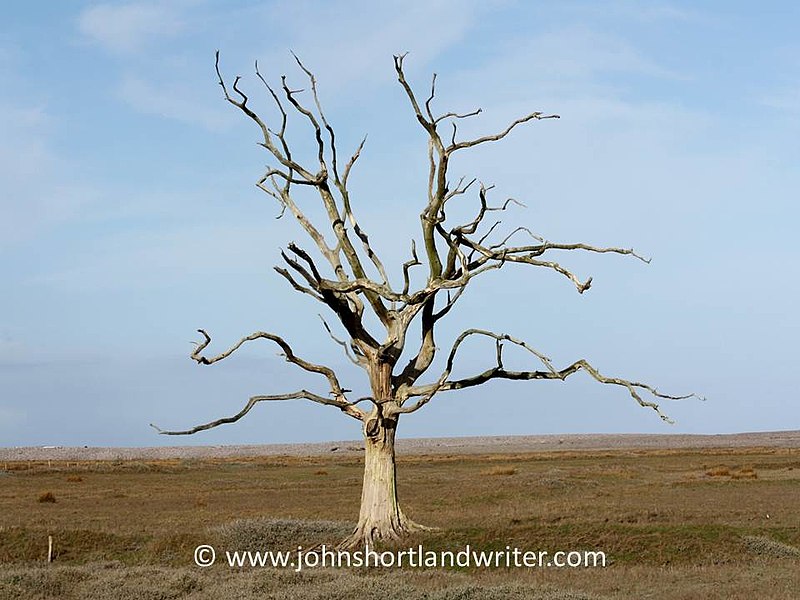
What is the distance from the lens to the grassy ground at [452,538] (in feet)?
54.6

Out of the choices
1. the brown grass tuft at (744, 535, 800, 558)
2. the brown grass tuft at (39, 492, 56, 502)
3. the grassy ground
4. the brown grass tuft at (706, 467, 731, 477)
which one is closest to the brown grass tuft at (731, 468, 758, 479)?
the brown grass tuft at (706, 467, 731, 477)

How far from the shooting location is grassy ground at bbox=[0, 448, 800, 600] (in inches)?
656

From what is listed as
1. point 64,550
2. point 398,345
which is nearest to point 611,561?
point 398,345

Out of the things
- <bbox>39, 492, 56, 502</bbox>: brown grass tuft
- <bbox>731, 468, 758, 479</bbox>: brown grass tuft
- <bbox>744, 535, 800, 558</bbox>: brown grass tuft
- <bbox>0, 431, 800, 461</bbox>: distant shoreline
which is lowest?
<bbox>744, 535, 800, 558</bbox>: brown grass tuft

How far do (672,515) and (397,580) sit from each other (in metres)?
12.1

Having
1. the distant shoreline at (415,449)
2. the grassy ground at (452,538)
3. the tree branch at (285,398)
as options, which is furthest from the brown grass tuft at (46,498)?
the distant shoreline at (415,449)

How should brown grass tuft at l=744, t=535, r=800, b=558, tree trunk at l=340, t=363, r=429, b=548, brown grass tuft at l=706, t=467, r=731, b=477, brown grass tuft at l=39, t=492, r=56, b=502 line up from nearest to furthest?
brown grass tuft at l=744, t=535, r=800, b=558
tree trunk at l=340, t=363, r=429, b=548
brown grass tuft at l=39, t=492, r=56, b=502
brown grass tuft at l=706, t=467, r=731, b=477

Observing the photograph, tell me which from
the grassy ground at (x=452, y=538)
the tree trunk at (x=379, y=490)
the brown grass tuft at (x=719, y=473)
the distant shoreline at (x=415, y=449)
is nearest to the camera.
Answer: the grassy ground at (x=452, y=538)

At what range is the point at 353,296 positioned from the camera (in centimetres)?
2158

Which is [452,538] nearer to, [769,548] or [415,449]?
[769,548]

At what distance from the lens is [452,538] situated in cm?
2122

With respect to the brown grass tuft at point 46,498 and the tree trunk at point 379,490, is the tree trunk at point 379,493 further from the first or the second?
the brown grass tuft at point 46,498

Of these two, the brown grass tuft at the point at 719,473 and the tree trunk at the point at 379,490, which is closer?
the tree trunk at the point at 379,490

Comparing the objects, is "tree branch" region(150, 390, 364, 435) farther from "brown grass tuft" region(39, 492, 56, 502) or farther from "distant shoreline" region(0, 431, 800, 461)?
"distant shoreline" region(0, 431, 800, 461)
